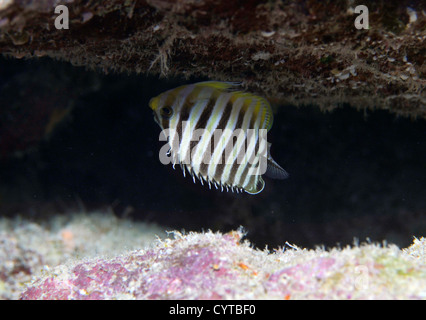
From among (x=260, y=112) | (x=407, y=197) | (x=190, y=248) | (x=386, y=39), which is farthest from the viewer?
(x=407, y=197)

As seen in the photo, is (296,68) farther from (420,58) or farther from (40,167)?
(40,167)

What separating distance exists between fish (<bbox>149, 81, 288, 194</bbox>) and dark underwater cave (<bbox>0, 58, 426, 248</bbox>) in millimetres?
2336

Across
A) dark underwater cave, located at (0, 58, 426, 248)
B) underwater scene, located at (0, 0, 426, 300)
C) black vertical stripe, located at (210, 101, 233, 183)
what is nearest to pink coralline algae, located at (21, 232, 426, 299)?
underwater scene, located at (0, 0, 426, 300)

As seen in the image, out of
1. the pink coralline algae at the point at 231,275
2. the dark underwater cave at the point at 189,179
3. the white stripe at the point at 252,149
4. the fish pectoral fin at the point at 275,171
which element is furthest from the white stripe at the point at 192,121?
the dark underwater cave at the point at 189,179

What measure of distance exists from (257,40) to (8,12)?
144 cm

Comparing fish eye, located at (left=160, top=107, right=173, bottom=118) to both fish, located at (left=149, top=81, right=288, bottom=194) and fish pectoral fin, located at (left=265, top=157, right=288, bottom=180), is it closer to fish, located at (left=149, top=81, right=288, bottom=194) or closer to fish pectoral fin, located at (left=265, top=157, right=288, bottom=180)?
fish, located at (left=149, top=81, right=288, bottom=194)

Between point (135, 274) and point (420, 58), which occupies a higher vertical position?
point (420, 58)

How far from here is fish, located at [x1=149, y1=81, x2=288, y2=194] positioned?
196 centimetres

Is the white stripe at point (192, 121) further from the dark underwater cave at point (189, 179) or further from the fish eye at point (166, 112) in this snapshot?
the dark underwater cave at point (189, 179)

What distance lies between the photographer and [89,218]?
4367 mm

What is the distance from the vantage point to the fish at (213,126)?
6.42 ft

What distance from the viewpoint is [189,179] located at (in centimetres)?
441
